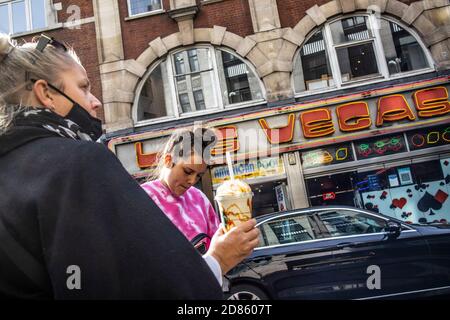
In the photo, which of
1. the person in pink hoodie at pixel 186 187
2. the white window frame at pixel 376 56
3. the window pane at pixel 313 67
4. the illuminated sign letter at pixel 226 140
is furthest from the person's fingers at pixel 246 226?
the window pane at pixel 313 67

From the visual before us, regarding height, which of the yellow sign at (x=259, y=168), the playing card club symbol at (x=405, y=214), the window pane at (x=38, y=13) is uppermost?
the window pane at (x=38, y=13)

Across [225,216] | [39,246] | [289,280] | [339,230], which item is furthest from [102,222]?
[339,230]

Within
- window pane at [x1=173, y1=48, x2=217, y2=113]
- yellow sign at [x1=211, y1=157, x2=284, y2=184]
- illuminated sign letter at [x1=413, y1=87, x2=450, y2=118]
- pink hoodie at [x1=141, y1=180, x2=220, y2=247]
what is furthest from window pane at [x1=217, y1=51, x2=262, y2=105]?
pink hoodie at [x1=141, y1=180, x2=220, y2=247]

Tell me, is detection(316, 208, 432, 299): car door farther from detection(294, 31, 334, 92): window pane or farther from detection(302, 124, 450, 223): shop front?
detection(294, 31, 334, 92): window pane

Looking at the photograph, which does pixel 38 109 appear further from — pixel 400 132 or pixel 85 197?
pixel 400 132

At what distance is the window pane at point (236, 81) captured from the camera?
9.08 metres

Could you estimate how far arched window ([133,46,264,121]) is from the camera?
9.13 metres

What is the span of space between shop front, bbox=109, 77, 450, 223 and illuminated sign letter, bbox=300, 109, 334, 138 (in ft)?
0.08

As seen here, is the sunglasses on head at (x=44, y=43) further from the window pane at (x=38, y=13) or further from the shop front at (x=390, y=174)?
the window pane at (x=38, y=13)

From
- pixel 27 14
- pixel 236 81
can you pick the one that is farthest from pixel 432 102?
pixel 27 14

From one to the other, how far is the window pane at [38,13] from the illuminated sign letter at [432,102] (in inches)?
407

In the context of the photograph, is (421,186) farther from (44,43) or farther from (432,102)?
(44,43)

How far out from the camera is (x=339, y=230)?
479 cm

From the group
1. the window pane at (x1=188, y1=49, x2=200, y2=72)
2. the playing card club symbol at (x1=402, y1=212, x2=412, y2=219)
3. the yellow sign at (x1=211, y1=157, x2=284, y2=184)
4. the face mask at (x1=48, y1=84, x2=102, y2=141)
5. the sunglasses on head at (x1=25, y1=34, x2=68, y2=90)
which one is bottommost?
the playing card club symbol at (x1=402, y1=212, x2=412, y2=219)
